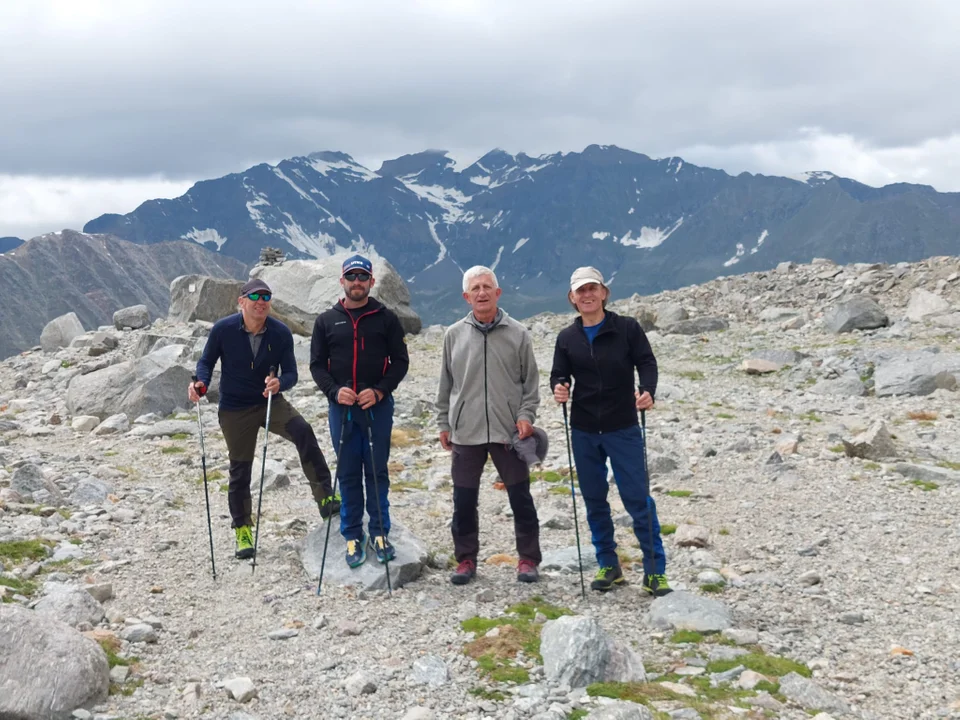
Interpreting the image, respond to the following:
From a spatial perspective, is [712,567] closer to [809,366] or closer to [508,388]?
[508,388]

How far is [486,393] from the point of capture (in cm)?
920

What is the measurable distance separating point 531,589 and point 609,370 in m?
2.58

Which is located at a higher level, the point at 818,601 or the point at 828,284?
the point at 828,284

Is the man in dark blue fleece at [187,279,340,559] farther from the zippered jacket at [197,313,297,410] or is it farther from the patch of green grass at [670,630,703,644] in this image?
the patch of green grass at [670,630,703,644]

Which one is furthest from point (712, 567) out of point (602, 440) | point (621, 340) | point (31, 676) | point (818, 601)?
point (31, 676)

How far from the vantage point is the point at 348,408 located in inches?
379

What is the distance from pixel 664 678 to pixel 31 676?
4.96 m

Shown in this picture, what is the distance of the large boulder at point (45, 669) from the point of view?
20.7 feet

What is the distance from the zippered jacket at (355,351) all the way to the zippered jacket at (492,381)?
758 mm

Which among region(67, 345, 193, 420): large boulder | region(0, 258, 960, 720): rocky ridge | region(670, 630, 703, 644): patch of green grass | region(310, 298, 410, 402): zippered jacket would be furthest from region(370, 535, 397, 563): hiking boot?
region(67, 345, 193, 420): large boulder

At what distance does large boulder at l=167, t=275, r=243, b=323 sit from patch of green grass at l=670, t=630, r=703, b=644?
3075cm

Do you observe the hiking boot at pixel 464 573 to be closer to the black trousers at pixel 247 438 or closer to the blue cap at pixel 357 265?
the black trousers at pixel 247 438

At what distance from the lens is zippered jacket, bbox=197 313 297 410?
1042 cm

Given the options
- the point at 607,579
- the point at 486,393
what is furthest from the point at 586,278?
the point at 607,579
